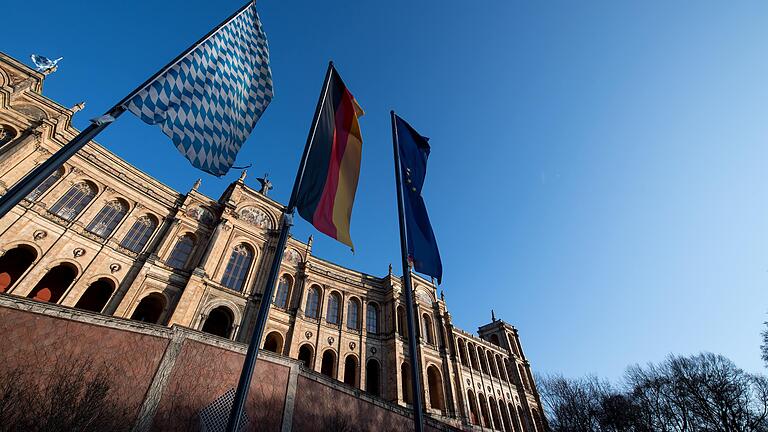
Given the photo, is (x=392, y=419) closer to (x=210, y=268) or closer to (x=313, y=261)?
(x=210, y=268)

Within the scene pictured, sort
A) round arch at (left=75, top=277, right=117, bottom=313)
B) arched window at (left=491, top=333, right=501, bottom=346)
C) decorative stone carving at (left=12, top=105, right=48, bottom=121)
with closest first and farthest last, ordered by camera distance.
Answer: round arch at (left=75, top=277, right=117, bottom=313), decorative stone carving at (left=12, top=105, right=48, bottom=121), arched window at (left=491, top=333, right=501, bottom=346)

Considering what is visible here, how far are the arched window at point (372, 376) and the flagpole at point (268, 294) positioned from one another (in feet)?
73.8

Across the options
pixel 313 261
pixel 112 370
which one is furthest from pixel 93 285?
pixel 313 261

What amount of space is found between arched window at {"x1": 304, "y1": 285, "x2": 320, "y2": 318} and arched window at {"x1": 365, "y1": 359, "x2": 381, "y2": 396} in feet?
19.9

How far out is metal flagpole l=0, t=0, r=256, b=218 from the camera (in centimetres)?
424

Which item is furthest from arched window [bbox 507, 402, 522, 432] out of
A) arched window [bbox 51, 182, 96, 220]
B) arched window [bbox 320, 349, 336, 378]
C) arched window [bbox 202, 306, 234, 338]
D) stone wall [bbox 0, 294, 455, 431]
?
arched window [bbox 51, 182, 96, 220]

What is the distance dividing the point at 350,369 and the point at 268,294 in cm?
2401

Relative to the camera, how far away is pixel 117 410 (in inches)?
331

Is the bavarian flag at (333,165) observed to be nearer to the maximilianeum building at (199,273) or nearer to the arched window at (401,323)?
the maximilianeum building at (199,273)

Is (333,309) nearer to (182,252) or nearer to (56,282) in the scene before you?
(182,252)

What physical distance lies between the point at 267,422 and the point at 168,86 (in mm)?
10203

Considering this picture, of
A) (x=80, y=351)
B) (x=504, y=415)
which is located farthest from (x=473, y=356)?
(x=80, y=351)

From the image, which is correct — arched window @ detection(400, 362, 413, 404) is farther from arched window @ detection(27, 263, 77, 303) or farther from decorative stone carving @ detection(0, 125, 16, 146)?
decorative stone carving @ detection(0, 125, 16, 146)

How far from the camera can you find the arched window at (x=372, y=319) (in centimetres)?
2916
